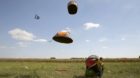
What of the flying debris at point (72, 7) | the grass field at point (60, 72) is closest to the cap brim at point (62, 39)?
the flying debris at point (72, 7)

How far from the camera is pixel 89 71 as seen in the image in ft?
58.1

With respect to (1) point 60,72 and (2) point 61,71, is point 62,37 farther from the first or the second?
(2) point 61,71

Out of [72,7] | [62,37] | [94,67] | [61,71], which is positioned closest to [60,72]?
[61,71]

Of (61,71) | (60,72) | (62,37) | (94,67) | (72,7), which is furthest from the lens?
(61,71)

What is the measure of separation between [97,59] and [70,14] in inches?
142

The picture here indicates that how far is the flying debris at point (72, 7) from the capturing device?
15623 mm

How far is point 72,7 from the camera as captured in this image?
15727mm

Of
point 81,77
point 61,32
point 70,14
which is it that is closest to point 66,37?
point 61,32

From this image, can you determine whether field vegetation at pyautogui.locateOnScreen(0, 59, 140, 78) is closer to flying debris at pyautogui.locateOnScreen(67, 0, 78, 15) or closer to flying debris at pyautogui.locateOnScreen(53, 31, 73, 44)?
flying debris at pyautogui.locateOnScreen(53, 31, 73, 44)

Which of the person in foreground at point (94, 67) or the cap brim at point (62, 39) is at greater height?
the cap brim at point (62, 39)

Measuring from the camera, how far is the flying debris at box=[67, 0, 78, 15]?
15623 mm

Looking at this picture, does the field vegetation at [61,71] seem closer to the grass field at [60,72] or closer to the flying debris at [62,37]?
the grass field at [60,72]

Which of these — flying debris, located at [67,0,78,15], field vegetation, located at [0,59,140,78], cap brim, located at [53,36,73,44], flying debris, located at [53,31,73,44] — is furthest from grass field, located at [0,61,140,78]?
flying debris, located at [67,0,78,15]

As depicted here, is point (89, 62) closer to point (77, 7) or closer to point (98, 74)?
point (98, 74)
